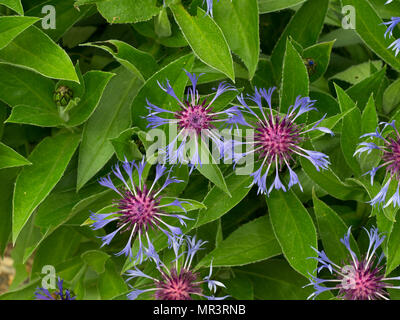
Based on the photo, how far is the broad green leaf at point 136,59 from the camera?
1.19m

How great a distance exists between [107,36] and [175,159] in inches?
25.8

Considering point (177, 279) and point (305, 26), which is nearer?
point (177, 279)

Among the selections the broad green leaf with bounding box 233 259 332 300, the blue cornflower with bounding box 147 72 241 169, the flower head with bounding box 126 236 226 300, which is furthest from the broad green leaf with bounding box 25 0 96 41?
the broad green leaf with bounding box 233 259 332 300

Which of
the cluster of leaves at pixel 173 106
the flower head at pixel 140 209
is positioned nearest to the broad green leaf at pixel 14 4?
the cluster of leaves at pixel 173 106

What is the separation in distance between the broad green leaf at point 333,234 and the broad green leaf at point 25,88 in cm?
62

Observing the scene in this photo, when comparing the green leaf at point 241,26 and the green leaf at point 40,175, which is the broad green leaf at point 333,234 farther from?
the green leaf at point 40,175

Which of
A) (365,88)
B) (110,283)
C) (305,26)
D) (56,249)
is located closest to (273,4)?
(305,26)

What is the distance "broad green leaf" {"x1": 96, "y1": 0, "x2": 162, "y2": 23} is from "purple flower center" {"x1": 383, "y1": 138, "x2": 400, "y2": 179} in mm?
531

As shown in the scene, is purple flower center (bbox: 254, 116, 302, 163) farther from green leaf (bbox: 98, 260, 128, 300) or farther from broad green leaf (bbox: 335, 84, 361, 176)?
green leaf (bbox: 98, 260, 128, 300)

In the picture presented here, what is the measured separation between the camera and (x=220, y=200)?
119 centimetres

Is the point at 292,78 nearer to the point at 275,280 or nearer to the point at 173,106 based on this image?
the point at 173,106

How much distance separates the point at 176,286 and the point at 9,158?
43 cm

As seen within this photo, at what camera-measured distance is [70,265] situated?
4.77ft

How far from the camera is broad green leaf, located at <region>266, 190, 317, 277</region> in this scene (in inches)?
45.9
